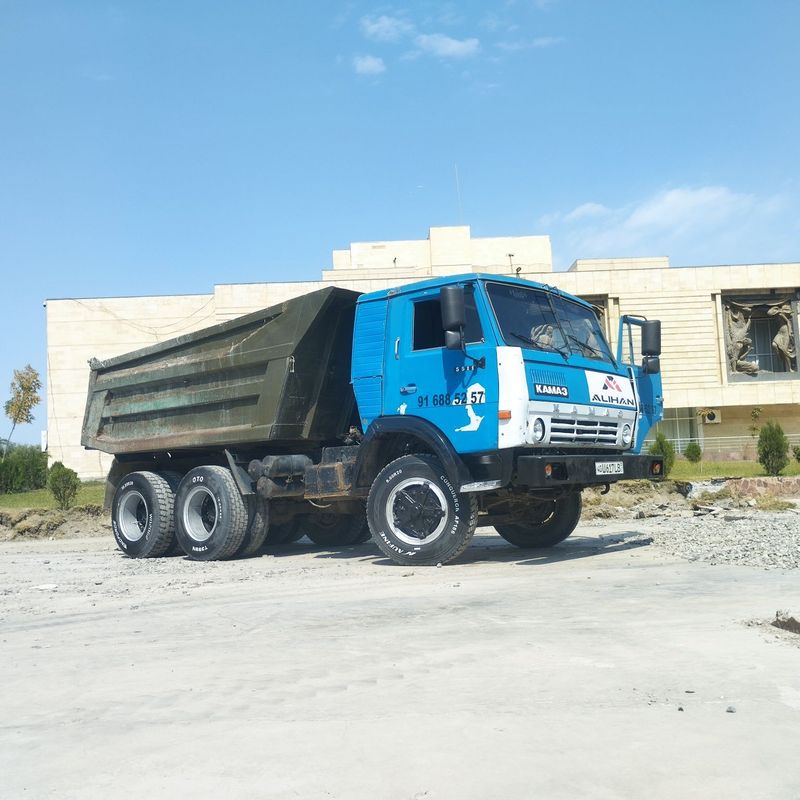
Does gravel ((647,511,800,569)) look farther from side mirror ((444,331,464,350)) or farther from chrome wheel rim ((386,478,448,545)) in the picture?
side mirror ((444,331,464,350))

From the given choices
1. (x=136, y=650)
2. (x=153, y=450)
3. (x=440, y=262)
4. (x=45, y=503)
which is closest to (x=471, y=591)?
(x=136, y=650)

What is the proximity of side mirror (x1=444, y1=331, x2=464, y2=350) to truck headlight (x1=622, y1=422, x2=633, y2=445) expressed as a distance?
2.22 m

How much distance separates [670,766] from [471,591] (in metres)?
3.85

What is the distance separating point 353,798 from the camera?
2.66m

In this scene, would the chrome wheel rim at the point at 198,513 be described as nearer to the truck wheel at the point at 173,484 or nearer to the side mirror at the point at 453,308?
the truck wheel at the point at 173,484

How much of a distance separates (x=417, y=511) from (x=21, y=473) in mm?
27040

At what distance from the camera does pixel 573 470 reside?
7.97 metres

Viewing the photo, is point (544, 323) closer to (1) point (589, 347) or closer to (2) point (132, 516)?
(1) point (589, 347)

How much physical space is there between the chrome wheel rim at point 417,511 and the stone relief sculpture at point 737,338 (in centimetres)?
4462

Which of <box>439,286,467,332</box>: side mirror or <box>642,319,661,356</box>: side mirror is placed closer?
<box>439,286,467,332</box>: side mirror

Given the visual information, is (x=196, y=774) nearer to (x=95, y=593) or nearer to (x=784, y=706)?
(x=784, y=706)

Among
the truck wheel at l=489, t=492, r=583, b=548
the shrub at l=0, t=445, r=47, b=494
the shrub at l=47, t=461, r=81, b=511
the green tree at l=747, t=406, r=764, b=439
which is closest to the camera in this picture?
the truck wheel at l=489, t=492, r=583, b=548

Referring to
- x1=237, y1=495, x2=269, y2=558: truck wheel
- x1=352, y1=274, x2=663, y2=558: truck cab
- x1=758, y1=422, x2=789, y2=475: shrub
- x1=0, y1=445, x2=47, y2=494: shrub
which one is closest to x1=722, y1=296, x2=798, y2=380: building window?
x1=758, y1=422, x2=789, y2=475: shrub

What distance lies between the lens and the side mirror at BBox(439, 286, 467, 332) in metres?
7.73
